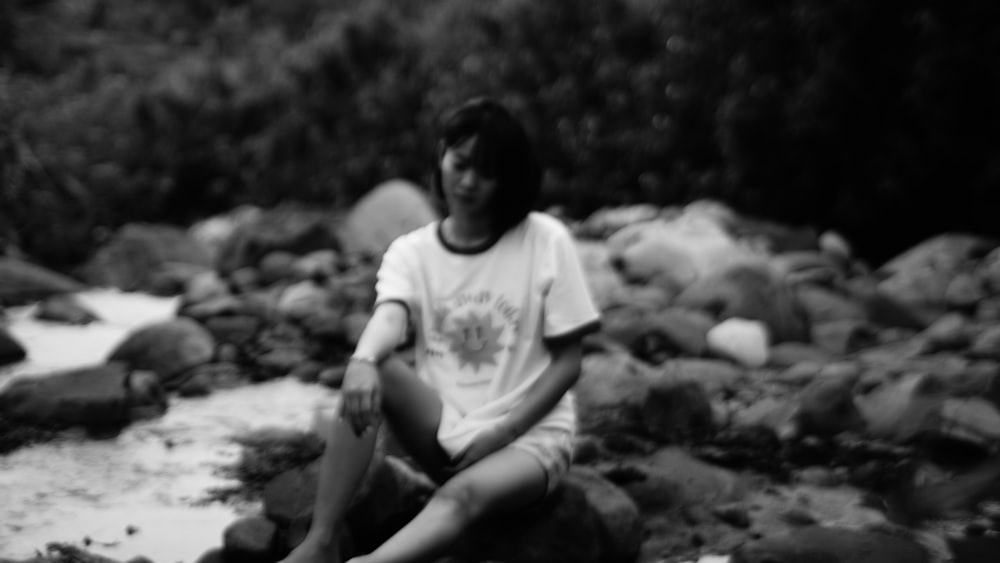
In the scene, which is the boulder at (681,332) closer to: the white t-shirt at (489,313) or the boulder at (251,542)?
the white t-shirt at (489,313)

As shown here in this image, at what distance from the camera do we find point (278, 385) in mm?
6000

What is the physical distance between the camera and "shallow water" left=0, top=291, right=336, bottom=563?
367cm

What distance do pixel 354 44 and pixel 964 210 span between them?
21.7 ft

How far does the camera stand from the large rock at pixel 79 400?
5016 millimetres

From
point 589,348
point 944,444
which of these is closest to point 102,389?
point 589,348

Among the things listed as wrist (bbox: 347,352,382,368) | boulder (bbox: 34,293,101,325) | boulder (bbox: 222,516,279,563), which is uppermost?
boulder (bbox: 34,293,101,325)

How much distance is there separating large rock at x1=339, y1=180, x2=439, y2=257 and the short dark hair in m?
5.97

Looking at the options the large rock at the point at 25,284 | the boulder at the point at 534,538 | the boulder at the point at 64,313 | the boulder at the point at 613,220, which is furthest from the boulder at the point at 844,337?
the large rock at the point at 25,284

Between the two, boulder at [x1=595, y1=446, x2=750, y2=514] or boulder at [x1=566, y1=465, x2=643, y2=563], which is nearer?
boulder at [x1=566, y1=465, x2=643, y2=563]

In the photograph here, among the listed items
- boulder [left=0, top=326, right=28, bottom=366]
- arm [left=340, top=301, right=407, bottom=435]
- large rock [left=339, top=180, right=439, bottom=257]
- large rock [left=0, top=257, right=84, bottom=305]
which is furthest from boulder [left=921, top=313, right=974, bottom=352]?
large rock [left=0, top=257, right=84, bottom=305]

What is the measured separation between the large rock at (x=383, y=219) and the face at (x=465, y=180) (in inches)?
236

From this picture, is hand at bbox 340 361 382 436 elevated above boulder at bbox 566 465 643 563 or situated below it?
above

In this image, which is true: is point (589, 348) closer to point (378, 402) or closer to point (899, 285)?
point (899, 285)

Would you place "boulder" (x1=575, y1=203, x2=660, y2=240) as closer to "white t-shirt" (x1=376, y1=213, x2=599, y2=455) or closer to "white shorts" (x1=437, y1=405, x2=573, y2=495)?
"white t-shirt" (x1=376, y1=213, x2=599, y2=455)
